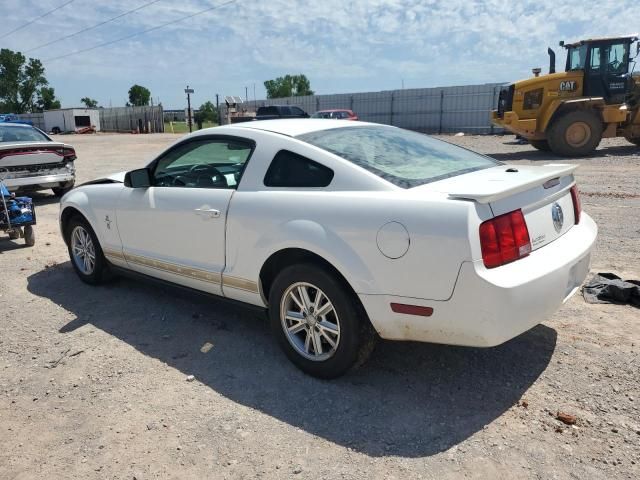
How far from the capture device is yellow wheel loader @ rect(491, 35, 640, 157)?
15.0 m

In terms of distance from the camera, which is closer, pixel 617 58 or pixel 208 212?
pixel 208 212

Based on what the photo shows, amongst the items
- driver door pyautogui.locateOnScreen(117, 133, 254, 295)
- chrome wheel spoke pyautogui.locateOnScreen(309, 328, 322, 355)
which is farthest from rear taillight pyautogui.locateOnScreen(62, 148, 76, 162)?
chrome wheel spoke pyautogui.locateOnScreen(309, 328, 322, 355)

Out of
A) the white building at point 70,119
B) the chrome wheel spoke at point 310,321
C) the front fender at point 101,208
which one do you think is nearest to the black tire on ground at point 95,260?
the front fender at point 101,208

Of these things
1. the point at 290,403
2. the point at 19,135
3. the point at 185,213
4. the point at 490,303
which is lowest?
the point at 290,403

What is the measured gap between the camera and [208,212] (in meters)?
3.87

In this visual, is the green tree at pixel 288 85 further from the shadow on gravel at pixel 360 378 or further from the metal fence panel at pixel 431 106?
the shadow on gravel at pixel 360 378

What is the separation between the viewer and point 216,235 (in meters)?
3.84

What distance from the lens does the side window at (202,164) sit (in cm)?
412

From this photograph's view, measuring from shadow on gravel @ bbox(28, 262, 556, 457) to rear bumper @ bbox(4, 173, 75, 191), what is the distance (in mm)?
6373

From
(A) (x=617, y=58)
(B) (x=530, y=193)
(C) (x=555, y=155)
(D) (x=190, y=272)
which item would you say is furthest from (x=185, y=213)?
(A) (x=617, y=58)

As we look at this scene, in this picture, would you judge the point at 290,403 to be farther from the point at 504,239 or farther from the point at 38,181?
the point at 38,181

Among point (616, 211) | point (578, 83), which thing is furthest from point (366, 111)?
point (616, 211)

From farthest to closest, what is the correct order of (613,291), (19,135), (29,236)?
(19,135) < (29,236) < (613,291)

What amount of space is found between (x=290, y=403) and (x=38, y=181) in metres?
8.91
